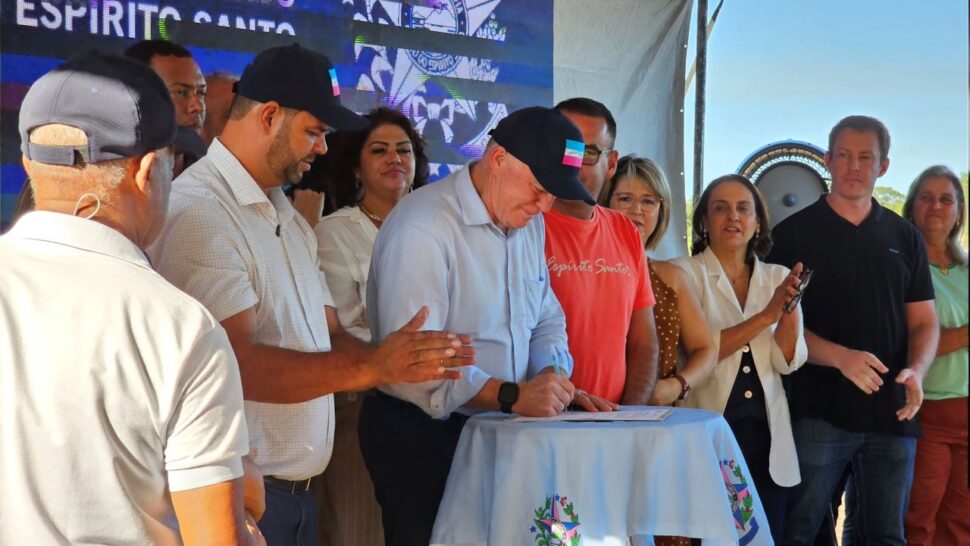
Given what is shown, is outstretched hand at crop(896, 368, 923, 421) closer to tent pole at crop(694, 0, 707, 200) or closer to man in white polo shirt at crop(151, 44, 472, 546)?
tent pole at crop(694, 0, 707, 200)

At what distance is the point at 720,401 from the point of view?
3879mm

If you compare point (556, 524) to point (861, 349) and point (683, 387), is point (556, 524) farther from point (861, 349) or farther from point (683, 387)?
point (861, 349)

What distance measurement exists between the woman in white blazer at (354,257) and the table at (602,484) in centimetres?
101

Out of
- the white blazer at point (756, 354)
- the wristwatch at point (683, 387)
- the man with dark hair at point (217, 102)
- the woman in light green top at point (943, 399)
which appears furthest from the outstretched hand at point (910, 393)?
the man with dark hair at point (217, 102)

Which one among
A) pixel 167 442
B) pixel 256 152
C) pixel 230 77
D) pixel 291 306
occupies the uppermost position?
pixel 230 77

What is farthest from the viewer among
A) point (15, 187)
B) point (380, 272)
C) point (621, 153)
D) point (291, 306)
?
point (621, 153)

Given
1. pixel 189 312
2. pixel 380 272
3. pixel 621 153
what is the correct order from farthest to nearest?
pixel 621 153
pixel 380 272
pixel 189 312

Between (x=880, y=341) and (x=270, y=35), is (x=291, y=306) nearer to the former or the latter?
(x=270, y=35)

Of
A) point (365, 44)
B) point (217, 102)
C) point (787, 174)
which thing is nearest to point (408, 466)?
point (217, 102)

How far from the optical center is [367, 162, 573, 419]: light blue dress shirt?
2.67 m

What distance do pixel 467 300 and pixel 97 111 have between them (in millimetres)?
1444

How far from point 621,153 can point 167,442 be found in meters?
3.85

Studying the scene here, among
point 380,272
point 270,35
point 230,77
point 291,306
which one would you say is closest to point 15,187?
point 230,77

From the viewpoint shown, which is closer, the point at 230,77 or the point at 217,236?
the point at 217,236
